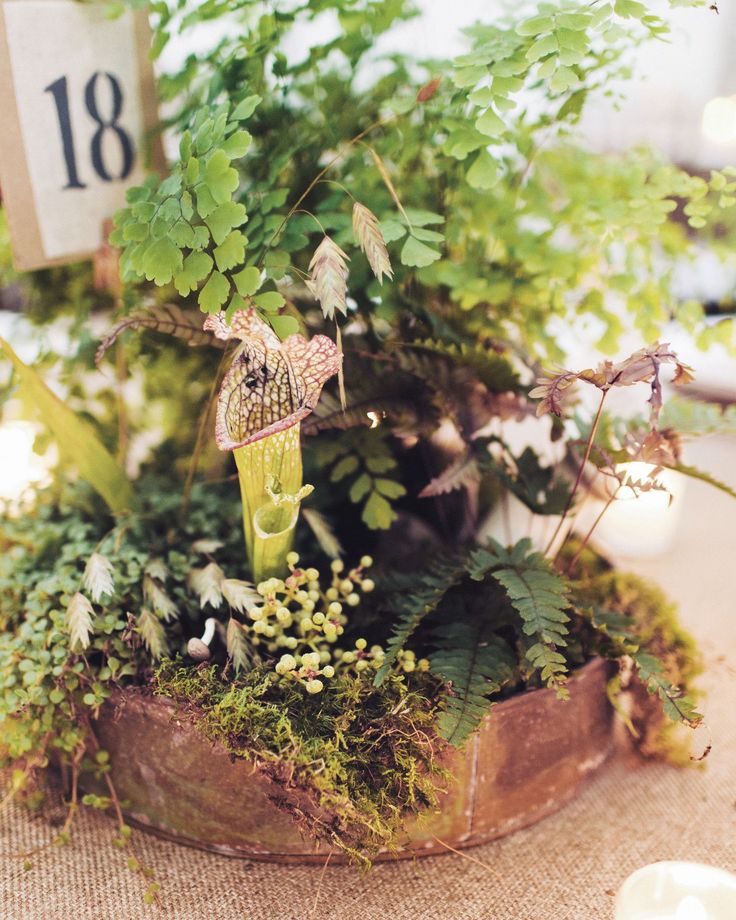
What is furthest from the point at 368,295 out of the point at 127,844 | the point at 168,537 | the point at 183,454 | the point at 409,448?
the point at 127,844

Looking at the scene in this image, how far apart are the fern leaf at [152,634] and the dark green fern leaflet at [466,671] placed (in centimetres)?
30

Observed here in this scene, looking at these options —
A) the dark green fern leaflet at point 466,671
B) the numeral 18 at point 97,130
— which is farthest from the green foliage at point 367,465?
the numeral 18 at point 97,130

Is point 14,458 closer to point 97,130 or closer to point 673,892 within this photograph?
point 97,130

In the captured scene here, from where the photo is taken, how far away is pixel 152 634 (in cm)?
84

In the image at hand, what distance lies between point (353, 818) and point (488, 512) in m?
0.63

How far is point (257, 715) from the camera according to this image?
76cm

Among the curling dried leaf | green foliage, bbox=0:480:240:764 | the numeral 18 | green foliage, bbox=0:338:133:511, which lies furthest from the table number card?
the curling dried leaf

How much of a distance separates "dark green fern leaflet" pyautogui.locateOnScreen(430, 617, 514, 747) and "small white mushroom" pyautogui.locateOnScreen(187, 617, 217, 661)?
0.82 feet

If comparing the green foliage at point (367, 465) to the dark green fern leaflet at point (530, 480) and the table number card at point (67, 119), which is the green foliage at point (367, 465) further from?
the table number card at point (67, 119)

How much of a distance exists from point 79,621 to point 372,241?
51 centimetres

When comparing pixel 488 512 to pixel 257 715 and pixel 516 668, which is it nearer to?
pixel 516 668

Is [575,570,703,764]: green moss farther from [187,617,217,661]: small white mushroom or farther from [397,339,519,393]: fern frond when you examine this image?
[187,617,217,661]: small white mushroom

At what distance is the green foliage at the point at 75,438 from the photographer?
93cm

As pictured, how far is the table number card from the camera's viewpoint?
0.95 meters
